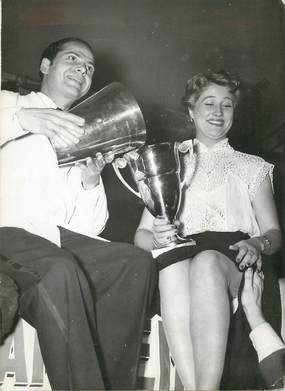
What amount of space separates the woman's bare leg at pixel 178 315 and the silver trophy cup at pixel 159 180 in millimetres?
70

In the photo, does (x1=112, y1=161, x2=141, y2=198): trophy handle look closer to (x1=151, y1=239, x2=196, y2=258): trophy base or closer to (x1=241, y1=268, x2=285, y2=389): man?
(x1=151, y1=239, x2=196, y2=258): trophy base

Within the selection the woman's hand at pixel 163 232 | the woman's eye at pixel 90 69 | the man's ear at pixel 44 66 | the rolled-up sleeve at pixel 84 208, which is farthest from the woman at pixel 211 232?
the man's ear at pixel 44 66

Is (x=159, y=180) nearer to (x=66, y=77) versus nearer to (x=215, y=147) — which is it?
(x=215, y=147)

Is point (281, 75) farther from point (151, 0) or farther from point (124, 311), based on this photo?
point (124, 311)

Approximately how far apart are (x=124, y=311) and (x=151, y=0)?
0.80 meters

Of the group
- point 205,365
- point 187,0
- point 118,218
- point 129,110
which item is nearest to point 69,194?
point 118,218

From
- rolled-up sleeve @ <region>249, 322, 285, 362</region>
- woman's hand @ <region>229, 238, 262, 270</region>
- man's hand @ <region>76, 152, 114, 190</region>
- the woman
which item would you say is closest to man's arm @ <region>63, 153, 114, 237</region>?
man's hand @ <region>76, 152, 114, 190</region>

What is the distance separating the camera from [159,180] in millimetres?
1256

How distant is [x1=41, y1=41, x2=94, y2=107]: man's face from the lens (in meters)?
1.31

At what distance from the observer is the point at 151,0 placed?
138 cm

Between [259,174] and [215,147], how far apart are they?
13 cm

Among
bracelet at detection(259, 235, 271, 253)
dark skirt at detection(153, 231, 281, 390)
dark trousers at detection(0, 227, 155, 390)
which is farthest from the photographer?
bracelet at detection(259, 235, 271, 253)

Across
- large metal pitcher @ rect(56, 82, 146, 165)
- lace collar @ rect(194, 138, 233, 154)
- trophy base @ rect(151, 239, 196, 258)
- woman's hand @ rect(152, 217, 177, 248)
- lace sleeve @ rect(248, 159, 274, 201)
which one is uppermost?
large metal pitcher @ rect(56, 82, 146, 165)

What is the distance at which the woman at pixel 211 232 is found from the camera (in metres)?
1.17
